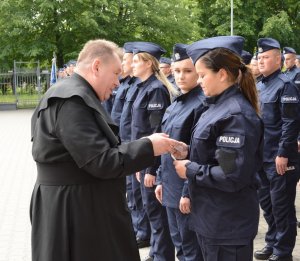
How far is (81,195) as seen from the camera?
295 centimetres

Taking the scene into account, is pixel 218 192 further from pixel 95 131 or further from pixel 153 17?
pixel 153 17

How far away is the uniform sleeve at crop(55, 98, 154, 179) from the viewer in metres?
2.80

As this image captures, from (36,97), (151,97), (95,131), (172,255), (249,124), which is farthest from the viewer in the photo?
(36,97)

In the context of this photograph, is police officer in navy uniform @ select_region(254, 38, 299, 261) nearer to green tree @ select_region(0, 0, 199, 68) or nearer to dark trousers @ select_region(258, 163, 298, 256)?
dark trousers @ select_region(258, 163, 298, 256)

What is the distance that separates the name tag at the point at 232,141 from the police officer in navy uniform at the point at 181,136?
0.82m

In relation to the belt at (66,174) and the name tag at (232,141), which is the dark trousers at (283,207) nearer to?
the name tag at (232,141)

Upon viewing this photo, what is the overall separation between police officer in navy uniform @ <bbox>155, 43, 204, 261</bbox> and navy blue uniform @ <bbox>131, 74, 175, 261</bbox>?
602 mm

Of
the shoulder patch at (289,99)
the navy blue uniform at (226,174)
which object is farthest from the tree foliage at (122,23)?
the navy blue uniform at (226,174)

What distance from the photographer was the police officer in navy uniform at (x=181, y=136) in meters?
3.93

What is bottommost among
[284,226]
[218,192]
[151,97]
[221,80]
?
[284,226]

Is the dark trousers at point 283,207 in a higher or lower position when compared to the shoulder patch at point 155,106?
lower

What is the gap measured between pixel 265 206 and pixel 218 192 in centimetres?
234

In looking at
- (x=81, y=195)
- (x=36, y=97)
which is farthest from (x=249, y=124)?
(x=36, y=97)

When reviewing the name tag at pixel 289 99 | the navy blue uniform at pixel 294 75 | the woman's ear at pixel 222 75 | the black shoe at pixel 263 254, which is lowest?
the black shoe at pixel 263 254
